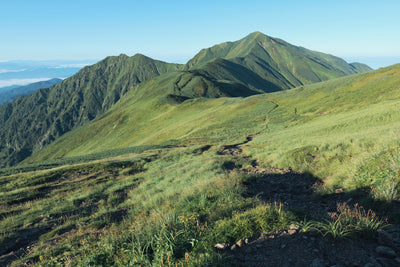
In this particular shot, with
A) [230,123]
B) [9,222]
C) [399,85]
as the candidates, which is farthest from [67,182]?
[399,85]

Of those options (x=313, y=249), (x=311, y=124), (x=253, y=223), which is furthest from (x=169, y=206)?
(x=311, y=124)

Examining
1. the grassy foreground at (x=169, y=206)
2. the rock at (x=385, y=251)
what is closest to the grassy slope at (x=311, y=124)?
the grassy foreground at (x=169, y=206)

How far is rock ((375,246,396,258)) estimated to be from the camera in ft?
13.1

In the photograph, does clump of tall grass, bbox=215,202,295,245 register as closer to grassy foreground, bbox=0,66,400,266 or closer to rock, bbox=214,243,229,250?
grassy foreground, bbox=0,66,400,266

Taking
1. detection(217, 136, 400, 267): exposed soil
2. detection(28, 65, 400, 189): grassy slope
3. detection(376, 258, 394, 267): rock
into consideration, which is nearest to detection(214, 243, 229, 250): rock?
detection(217, 136, 400, 267): exposed soil

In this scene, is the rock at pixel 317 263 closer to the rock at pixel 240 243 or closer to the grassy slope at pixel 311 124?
the rock at pixel 240 243

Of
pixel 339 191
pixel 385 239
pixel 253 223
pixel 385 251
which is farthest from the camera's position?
pixel 339 191

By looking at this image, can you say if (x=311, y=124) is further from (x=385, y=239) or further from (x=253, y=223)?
(x=253, y=223)

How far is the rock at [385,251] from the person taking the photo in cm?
400

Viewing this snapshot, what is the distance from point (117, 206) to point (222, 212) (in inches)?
336

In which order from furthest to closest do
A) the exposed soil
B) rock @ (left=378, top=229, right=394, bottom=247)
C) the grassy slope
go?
the grassy slope → rock @ (left=378, top=229, right=394, bottom=247) → the exposed soil

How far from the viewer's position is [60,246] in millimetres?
7547

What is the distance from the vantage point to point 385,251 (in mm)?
4055

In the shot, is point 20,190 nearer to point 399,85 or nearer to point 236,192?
point 236,192
